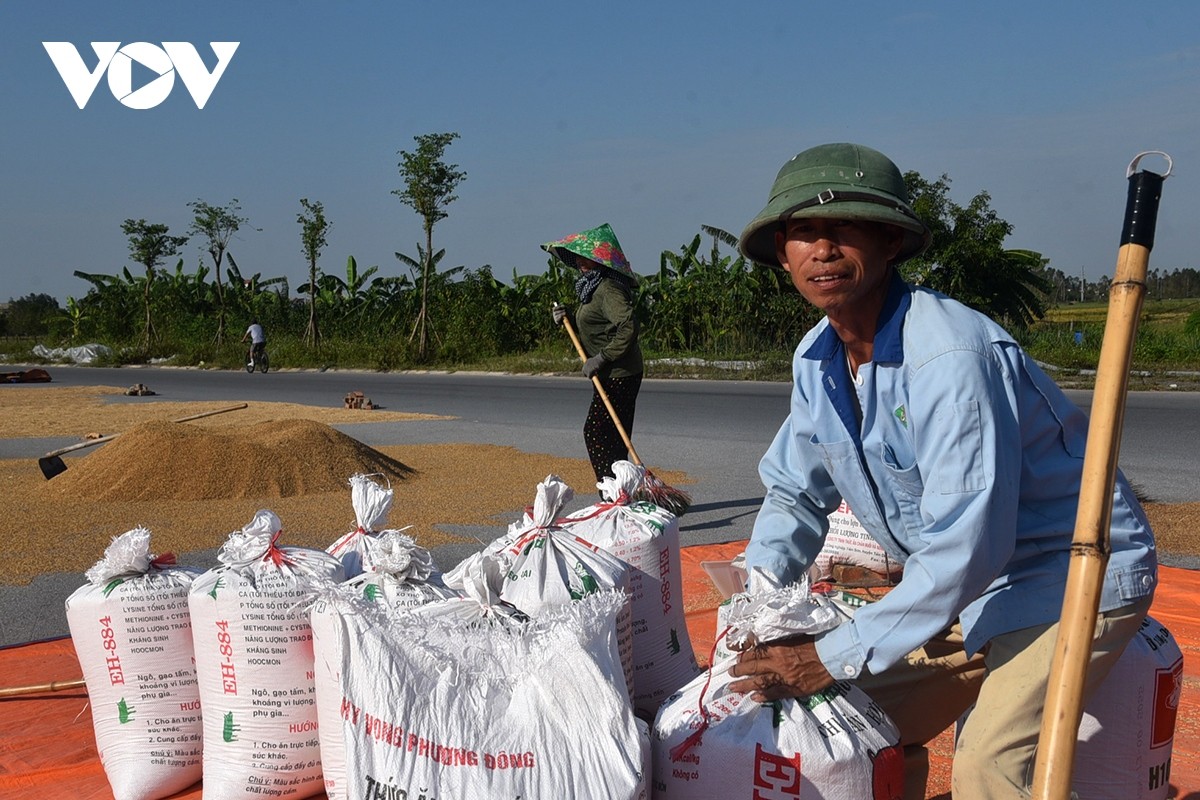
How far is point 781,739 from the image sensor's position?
196 centimetres

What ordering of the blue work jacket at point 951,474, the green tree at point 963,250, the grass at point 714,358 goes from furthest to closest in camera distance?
1. the green tree at point 963,250
2. the grass at point 714,358
3. the blue work jacket at point 951,474

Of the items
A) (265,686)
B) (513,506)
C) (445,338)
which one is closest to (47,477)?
(513,506)

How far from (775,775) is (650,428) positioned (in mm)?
9891

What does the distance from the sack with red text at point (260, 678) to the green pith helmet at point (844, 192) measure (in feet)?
4.35

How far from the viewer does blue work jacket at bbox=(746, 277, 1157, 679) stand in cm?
171

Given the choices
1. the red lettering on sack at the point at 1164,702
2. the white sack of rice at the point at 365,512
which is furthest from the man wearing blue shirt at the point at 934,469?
the white sack of rice at the point at 365,512

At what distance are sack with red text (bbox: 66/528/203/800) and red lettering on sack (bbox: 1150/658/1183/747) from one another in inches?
84.2

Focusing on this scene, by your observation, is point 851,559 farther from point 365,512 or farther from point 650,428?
point 650,428

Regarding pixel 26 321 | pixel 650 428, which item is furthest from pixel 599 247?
pixel 26 321

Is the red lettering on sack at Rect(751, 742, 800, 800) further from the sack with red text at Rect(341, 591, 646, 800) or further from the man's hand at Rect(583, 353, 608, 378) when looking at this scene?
the man's hand at Rect(583, 353, 608, 378)

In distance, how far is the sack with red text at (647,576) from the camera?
2855 millimetres

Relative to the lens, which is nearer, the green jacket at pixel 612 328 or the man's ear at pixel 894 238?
the man's ear at pixel 894 238

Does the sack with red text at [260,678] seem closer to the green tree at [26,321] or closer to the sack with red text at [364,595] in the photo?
the sack with red text at [364,595]

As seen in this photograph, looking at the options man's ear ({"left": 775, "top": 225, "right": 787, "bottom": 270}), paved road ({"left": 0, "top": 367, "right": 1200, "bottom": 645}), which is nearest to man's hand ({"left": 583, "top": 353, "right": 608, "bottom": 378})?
paved road ({"left": 0, "top": 367, "right": 1200, "bottom": 645})
